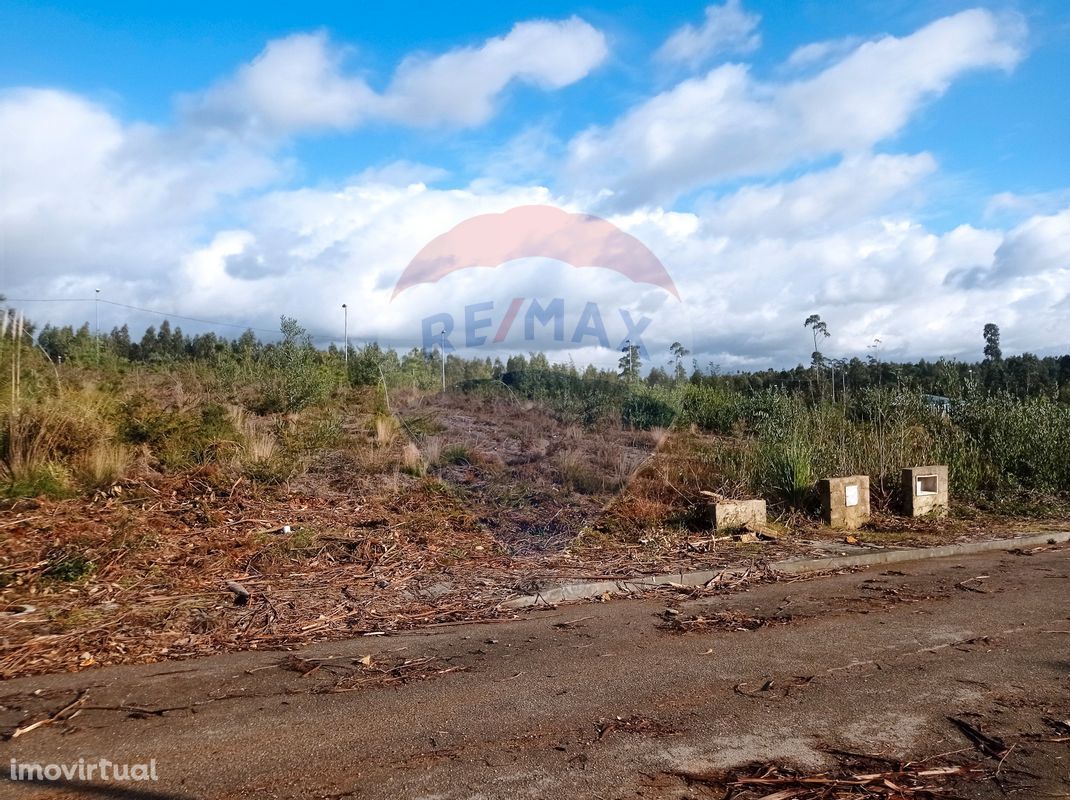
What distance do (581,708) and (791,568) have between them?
4287mm

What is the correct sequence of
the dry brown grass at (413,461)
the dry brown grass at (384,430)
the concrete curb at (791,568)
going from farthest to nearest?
the dry brown grass at (384,430)
the dry brown grass at (413,461)
the concrete curb at (791,568)

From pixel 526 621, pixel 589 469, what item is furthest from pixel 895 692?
pixel 589 469

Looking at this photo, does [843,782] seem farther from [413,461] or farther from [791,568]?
[413,461]

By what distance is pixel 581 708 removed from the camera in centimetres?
406

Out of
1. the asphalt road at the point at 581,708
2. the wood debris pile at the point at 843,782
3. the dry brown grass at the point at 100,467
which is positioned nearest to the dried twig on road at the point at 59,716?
the asphalt road at the point at 581,708

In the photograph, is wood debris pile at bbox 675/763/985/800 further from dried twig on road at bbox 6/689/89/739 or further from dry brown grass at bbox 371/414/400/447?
dry brown grass at bbox 371/414/400/447

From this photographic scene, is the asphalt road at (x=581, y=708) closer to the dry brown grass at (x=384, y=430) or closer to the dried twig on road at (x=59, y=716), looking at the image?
the dried twig on road at (x=59, y=716)

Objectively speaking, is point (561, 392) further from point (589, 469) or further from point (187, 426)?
point (187, 426)

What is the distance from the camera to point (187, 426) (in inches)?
396

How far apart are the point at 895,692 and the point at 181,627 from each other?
5.02m

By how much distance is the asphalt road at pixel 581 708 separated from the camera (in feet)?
10.8

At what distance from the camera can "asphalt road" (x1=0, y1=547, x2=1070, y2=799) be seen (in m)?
3.30

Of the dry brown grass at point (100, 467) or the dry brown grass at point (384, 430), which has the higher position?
the dry brown grass at point (384, 430)

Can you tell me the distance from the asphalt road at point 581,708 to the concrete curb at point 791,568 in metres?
0.50
